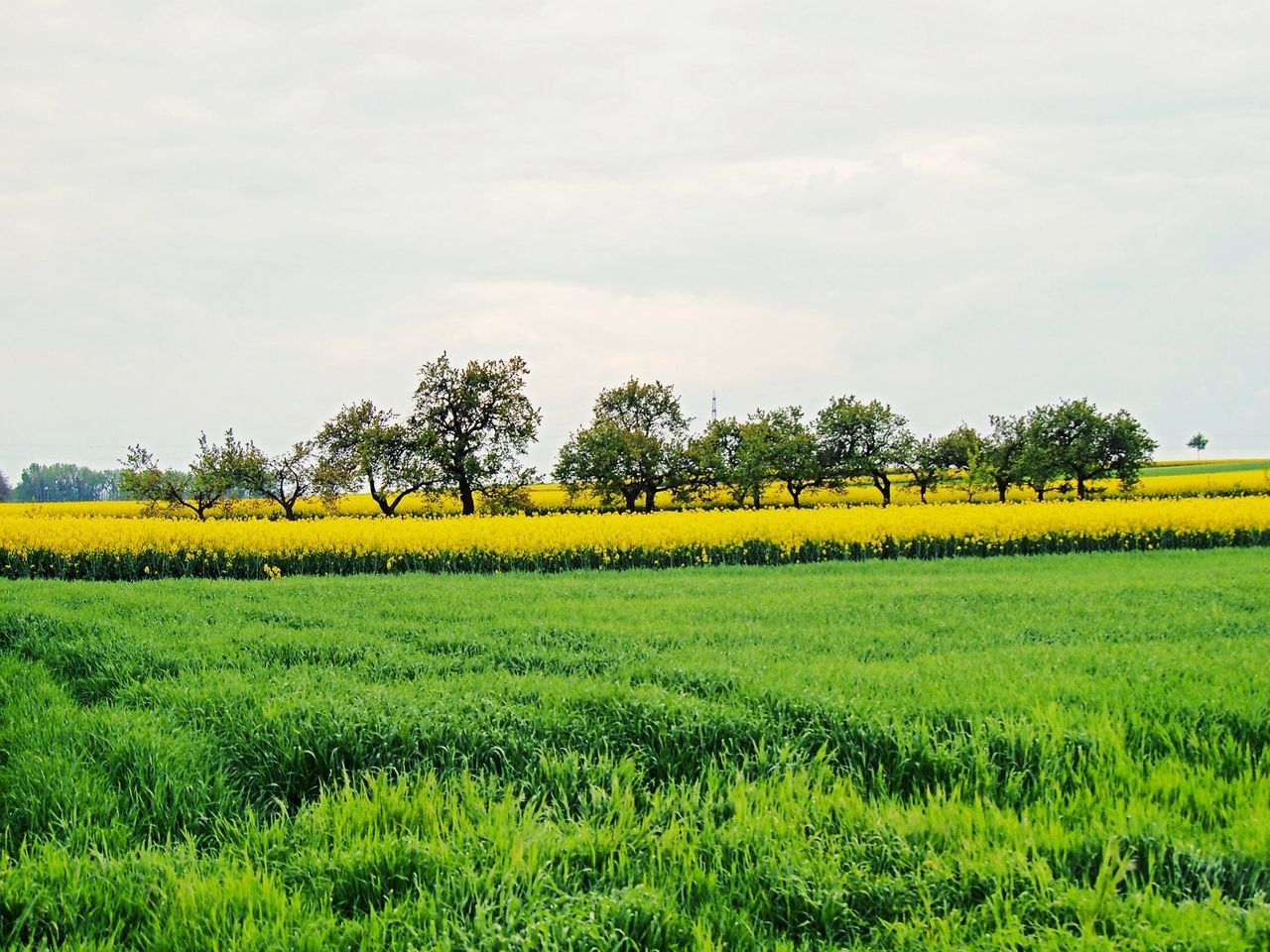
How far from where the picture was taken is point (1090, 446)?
147 feet

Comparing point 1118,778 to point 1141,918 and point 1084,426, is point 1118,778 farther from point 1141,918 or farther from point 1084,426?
point 1084,426

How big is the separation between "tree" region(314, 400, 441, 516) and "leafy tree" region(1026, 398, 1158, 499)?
35.6m

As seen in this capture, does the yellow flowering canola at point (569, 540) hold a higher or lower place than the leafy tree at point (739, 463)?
lower

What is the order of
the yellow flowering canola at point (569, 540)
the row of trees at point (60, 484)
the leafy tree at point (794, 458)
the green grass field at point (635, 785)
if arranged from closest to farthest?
the green grass field at point (635, 785)
the yellow flowering canola at point (569, 540)
the leafy tree at point (794, 458)
the row of trees at point (60, 484)

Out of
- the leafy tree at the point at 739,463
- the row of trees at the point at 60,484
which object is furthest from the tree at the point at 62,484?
the leafy tree at the point at 739,463

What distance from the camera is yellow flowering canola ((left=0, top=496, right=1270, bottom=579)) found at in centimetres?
2006

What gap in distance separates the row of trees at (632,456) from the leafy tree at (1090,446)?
0.07 m

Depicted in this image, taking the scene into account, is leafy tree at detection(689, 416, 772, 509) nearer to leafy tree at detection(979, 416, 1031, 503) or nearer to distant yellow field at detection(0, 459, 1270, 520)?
distant yellow field at detection(0, 459, 1270, 520)

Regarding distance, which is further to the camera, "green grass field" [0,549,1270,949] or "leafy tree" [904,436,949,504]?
"leafy tree" [904,436,949,504]

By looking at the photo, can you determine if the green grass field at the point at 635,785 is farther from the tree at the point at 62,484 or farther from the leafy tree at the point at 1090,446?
the tree at the point at 62,484

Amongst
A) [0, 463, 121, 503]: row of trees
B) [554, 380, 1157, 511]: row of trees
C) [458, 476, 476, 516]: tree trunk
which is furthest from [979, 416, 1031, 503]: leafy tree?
[0, 463, 121, 503]: row of trees

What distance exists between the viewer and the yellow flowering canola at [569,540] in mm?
20062

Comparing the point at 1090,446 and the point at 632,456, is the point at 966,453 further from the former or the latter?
the point at 632,456

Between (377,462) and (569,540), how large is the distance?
22.2 metres
